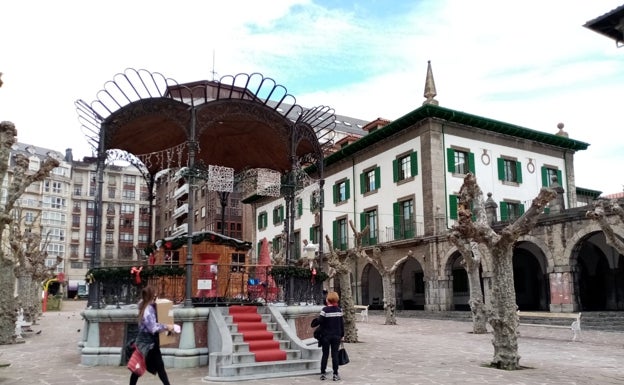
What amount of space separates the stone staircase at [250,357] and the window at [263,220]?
127 ft

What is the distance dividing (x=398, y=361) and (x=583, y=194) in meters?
37.8

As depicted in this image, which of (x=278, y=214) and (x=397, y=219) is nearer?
(x=397, y=219)

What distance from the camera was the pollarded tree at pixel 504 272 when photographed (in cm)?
1116

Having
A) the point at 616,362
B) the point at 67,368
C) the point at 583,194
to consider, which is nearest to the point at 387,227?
the point at 583,194

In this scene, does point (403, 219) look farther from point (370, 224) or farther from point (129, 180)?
point (129, 180)

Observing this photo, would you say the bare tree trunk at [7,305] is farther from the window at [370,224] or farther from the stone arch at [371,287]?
the stone arch at [371,287]

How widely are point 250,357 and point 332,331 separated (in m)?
1.89

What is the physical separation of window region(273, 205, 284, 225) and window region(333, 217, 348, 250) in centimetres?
808

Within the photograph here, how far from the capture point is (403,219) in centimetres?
3388

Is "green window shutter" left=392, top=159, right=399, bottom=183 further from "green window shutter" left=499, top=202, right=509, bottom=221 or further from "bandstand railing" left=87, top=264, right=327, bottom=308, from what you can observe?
"bandstand railing" left=87, top=264, right=327, bottom=308

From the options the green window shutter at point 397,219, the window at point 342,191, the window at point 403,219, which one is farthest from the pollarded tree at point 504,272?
the window at point 342,191

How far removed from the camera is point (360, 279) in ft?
122

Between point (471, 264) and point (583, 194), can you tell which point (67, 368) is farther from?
point (583, 194)

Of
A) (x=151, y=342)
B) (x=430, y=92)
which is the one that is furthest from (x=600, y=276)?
(x=151, y=342)
